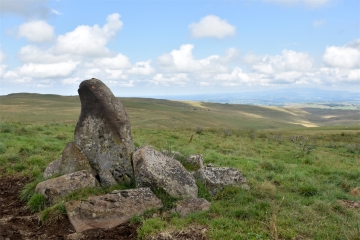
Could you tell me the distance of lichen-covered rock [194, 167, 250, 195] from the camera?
393 inches

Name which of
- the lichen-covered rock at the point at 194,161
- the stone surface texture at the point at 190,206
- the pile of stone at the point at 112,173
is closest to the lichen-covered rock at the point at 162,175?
the pile of stone at the point at 112,173

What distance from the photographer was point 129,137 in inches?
423

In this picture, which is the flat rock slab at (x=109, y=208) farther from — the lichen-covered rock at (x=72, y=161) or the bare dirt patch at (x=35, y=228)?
the lichen-covered rock at (x=72, y=161)

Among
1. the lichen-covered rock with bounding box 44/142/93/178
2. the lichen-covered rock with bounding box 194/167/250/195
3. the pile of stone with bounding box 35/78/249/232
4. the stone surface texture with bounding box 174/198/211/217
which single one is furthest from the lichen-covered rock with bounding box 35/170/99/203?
the lichen-covered rock with bounding box 194/167/250/195

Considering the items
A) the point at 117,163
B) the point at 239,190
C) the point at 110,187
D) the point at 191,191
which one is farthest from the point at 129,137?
the point at 239,190

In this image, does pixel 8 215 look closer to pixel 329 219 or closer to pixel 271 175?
pixel 329 219

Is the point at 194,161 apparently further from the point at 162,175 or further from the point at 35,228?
the point at 35,228

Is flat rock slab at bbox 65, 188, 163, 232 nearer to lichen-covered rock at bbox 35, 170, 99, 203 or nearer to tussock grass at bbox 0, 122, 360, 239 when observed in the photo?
tussock grass at bbox 0, 122, 360, 239

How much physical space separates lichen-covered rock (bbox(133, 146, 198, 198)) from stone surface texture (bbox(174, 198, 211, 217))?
550mm

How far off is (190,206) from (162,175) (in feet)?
4.69

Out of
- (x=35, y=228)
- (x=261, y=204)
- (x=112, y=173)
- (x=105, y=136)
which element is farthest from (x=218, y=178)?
(x=35, y=228)

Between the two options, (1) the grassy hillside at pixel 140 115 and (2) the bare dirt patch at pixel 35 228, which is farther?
(1) the grassy hillside at pixel 140 115

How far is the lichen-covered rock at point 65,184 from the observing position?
9.02 m

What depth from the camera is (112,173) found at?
34.1ft
